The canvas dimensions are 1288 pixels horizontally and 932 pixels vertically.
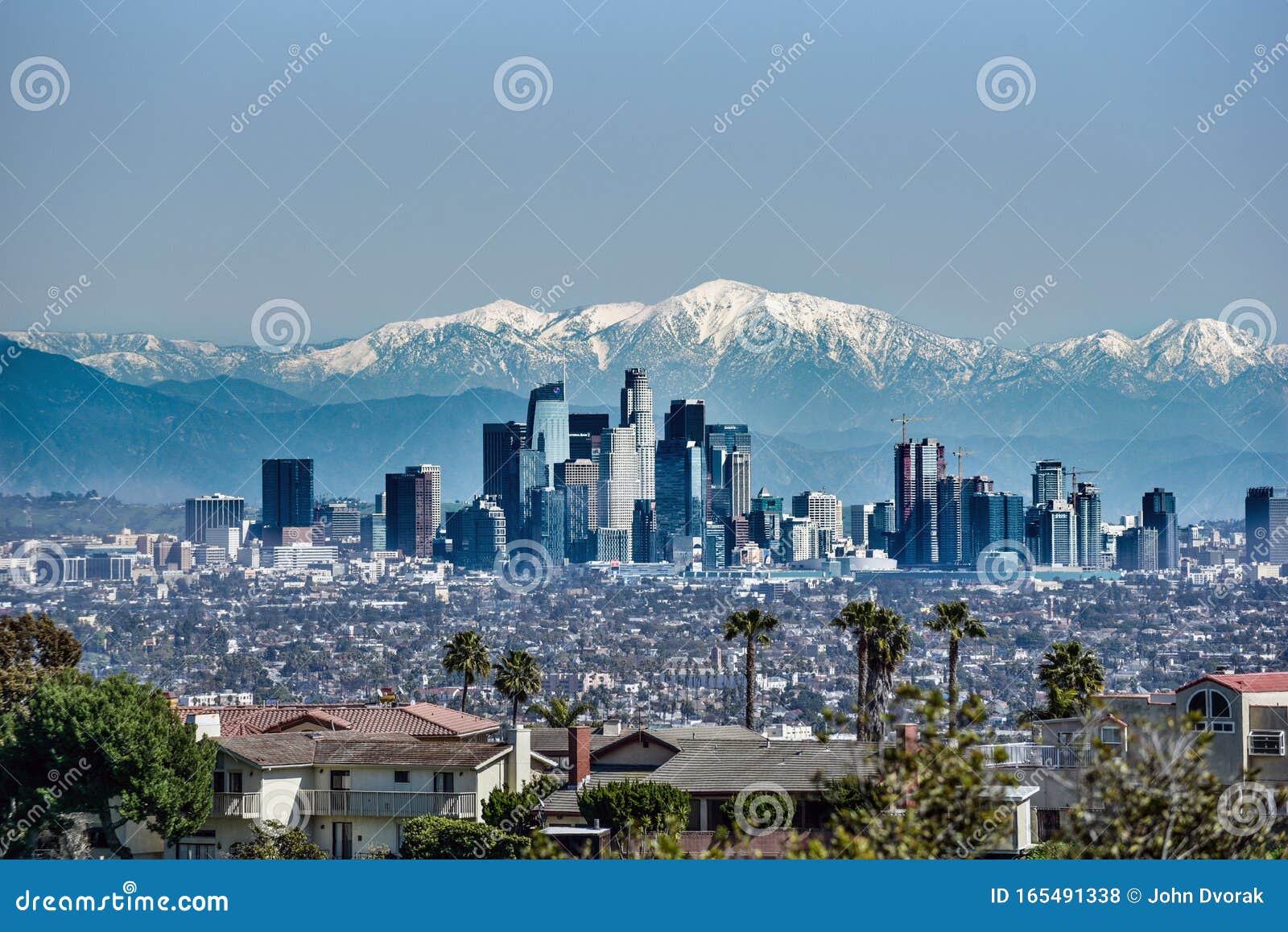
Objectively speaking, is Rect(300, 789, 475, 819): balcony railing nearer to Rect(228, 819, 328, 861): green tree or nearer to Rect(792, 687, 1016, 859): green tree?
Rect(228, 819, 328, 861): green tree

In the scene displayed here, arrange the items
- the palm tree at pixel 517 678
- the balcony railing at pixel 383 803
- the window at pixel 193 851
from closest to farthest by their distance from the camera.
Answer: the window at pixel 193 851, the balcony railing at pixel 383 803, the palm tree at pixel 517 678

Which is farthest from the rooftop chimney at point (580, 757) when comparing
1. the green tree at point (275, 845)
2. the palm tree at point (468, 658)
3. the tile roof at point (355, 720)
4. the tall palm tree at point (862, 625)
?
the palm tree at point (468, 658)

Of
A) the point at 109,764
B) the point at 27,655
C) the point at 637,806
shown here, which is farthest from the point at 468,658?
the point at 637,806

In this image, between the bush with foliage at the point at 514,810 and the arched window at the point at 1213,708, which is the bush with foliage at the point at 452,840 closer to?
the bush with foliage at the point at 514,810

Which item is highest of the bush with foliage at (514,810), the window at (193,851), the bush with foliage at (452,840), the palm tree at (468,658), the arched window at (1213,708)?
the palm tree at (468,658)

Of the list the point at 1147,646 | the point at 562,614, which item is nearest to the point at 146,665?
the point at 562,614

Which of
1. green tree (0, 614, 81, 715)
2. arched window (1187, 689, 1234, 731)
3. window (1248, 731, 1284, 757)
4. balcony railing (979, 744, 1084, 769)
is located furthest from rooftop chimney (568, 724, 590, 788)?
window (1248, 731, 1284, 757)

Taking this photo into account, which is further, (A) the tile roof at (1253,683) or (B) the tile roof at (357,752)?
(A) the tile roof at (1253,683)

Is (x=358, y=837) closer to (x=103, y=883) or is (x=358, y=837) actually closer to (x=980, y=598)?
(x=103, y=883)
